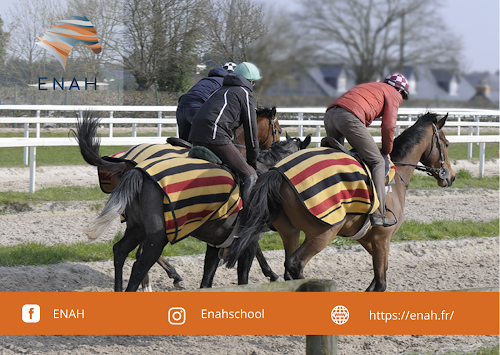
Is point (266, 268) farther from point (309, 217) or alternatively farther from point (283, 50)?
point (283, 50)

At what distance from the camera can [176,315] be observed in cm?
287

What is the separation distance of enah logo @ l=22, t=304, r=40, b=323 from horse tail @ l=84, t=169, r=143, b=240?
2.52ft

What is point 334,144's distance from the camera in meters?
4.37

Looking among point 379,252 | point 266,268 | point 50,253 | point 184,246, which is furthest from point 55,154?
point 379,252

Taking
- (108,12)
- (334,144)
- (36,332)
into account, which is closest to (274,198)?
(334,144)

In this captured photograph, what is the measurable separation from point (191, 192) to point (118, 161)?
1061 millimetres

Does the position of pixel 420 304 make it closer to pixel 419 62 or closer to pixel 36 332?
pixel 419 62

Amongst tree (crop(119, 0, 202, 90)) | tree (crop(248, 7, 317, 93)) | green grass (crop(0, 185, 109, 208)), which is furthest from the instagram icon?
tree (crop(119, 0, 202, 90))

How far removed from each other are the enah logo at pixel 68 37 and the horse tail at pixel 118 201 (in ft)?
47.8

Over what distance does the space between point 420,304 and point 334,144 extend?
5.85 ft

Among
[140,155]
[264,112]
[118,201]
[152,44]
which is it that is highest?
[152,44]

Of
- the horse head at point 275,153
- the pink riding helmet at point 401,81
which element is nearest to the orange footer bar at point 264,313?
the pink riding helmet at point 401,81

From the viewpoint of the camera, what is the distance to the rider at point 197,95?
5.46 metres

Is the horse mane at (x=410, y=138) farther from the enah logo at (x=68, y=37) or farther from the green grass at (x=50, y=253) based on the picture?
the enah logo at (x=68, y=37)
